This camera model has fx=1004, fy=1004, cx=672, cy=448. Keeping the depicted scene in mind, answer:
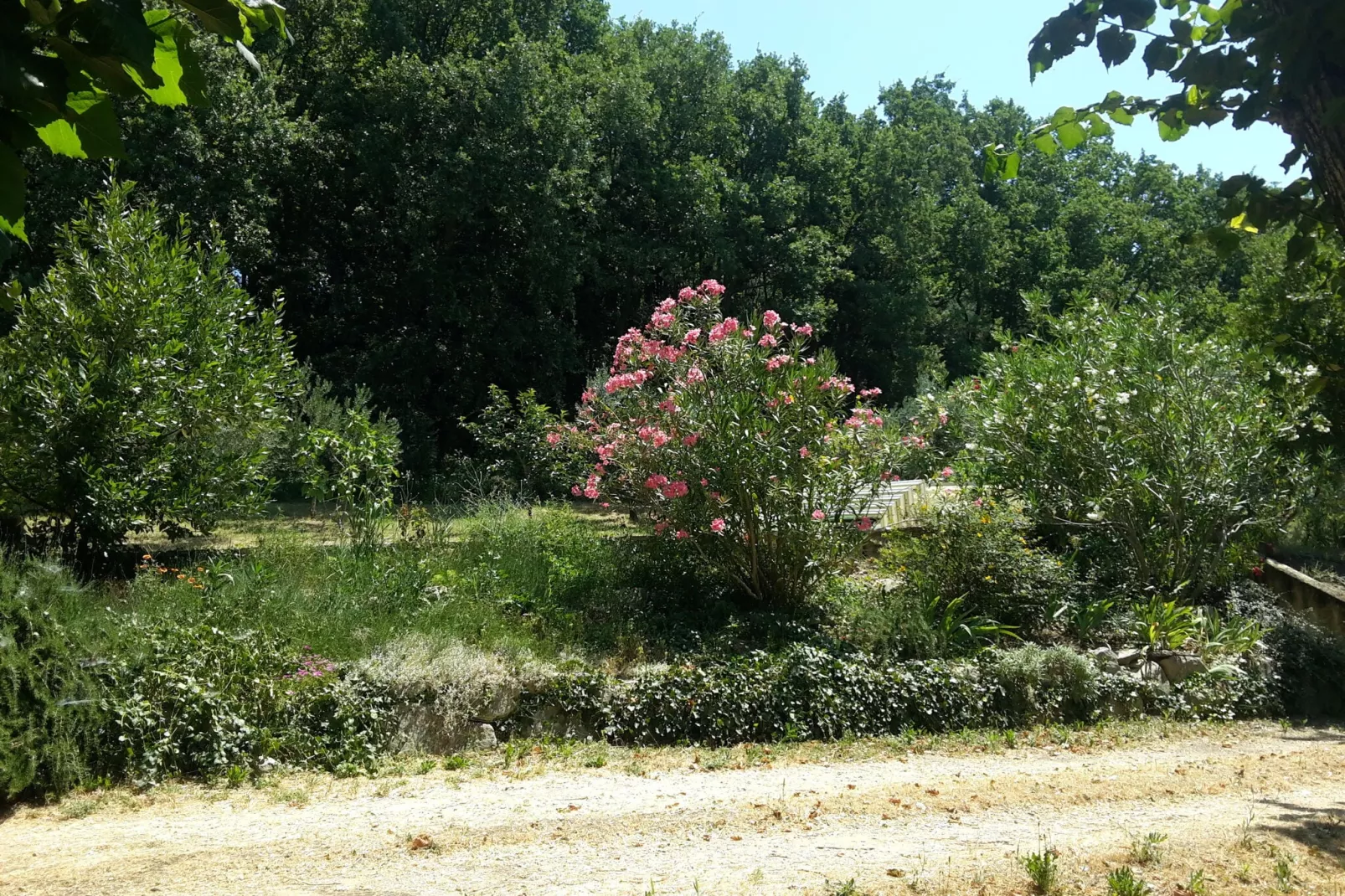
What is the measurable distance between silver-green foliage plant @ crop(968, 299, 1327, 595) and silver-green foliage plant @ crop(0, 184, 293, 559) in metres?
6.92

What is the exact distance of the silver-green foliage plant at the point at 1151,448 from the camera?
868 cm

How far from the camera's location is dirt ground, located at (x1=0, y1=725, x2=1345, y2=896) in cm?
394

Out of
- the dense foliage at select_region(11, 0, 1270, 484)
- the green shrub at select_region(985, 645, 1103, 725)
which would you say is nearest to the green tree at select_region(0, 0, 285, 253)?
the green shrub at select_region(985, 645, 1103, 725)

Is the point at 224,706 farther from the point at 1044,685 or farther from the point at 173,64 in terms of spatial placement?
the point at 1044,685

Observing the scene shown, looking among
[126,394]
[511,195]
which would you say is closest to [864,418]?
[126,394]

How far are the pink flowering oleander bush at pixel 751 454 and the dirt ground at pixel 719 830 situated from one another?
2161 mm

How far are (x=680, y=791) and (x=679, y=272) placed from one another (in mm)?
20847

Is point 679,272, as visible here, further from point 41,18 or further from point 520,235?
point 41,18

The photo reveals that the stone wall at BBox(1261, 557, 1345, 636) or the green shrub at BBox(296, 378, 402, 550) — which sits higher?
the green shrub at BBox(296, 378, 402, 550)

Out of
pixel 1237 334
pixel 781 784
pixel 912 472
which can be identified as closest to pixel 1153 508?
pixel 781 784

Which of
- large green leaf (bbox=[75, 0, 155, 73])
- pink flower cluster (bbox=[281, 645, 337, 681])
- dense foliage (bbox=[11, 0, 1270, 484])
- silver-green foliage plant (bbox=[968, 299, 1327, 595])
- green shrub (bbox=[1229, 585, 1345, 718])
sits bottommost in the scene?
green shrub (bbox=[1229, 585, 1345, 718])

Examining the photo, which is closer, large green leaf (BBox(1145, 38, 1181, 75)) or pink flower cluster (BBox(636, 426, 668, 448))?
large green leaf (BBox(1145, 38, 1181, 75))

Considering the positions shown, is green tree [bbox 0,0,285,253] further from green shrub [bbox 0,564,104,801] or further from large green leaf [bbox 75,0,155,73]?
green shrub [bbox 0,564,104,801]

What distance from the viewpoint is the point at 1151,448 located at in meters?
8.88
